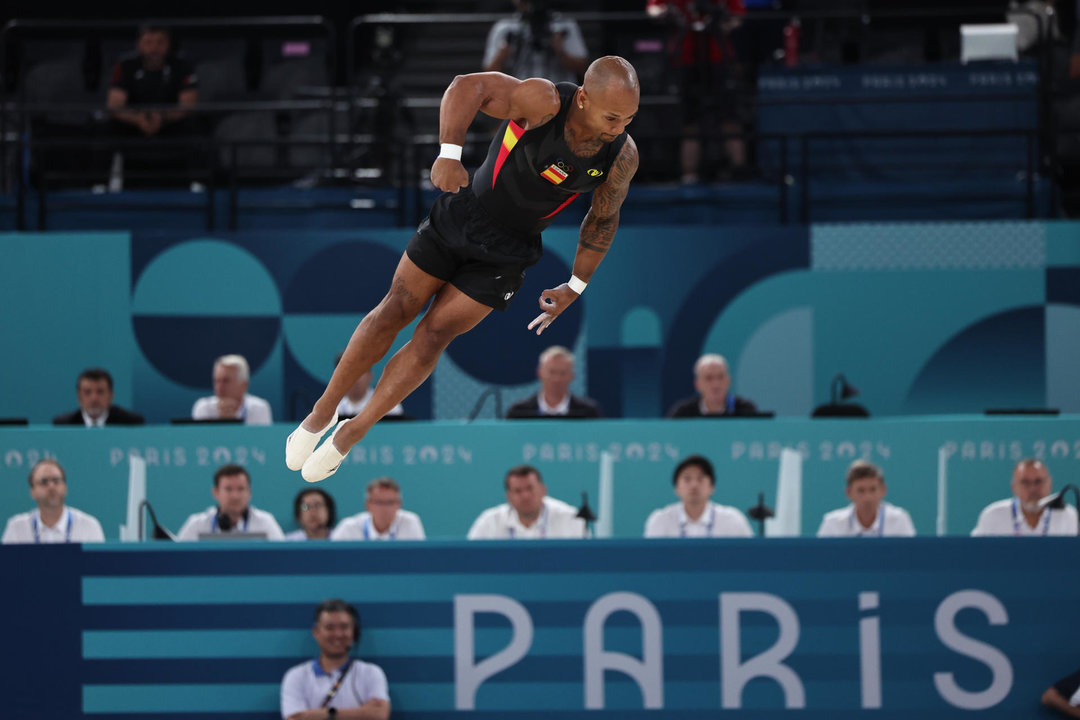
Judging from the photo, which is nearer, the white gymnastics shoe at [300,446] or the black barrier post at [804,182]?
the white gymnastics shoe at [300,446]

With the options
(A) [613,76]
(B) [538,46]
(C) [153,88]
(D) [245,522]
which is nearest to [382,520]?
(D) [245,522]

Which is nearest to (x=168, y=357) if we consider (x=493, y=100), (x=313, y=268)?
(x=313, y=268)

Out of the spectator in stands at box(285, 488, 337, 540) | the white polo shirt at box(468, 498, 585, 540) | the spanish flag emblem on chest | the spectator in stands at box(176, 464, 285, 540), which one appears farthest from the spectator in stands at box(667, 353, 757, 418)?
the spanish flag emblem on chest

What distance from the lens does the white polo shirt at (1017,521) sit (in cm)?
869

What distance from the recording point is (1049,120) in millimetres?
10531

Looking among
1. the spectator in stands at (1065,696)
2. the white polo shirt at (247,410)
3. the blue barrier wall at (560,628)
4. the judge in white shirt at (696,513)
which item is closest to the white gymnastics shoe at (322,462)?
the blue barrier wall at (560,628)

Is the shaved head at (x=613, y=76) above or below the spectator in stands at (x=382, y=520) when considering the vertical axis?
above

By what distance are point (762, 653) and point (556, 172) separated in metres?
3.77

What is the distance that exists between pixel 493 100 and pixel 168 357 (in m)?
6.46

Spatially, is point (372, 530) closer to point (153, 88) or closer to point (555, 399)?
point (555, 399)

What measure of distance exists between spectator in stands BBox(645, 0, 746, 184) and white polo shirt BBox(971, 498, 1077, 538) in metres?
3.41

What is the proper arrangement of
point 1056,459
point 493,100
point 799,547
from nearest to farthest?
point 493,100
point 799,547
point 1056,459

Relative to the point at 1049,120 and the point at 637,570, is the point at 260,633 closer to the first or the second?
the point at 637,570

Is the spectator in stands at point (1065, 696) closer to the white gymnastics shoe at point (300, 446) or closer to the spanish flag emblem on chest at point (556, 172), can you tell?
the spanish flag emblem on chest at point (556, 172)
